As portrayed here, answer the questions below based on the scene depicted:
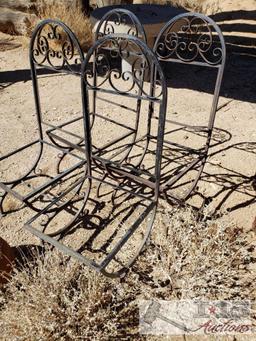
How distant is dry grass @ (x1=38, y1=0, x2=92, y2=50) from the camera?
251 inches

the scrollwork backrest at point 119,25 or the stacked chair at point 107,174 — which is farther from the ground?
the scrollwork backrest at point 119,25

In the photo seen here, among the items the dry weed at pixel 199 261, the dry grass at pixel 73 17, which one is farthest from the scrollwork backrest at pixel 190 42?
the dry grass at pixel 73 17

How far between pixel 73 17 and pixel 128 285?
5.87 m

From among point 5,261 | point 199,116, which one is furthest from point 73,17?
point 5,261

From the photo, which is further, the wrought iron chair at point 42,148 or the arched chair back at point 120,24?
the arched chair back at point 120,24

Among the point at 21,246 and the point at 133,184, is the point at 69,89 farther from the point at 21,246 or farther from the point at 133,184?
the point at 21,246

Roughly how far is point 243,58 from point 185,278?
5.65 meters

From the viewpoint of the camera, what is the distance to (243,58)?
21.3 feet

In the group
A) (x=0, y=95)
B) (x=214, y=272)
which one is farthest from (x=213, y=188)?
(x=0, y=95)

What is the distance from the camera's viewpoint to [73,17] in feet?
21.2

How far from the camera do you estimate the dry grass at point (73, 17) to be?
6363mm

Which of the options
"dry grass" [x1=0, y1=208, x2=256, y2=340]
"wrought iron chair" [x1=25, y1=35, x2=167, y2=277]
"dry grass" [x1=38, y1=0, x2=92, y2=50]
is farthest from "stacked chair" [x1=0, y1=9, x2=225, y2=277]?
"dry grass" [x1=38, y1=0, x2=92, y2=50]

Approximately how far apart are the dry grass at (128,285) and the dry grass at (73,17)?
503 cm

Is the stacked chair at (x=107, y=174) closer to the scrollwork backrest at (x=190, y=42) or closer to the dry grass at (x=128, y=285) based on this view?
the scrollwork backrest at (x=190, y=42)
